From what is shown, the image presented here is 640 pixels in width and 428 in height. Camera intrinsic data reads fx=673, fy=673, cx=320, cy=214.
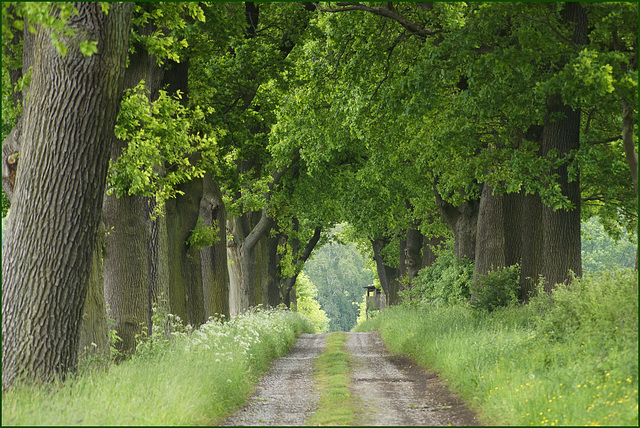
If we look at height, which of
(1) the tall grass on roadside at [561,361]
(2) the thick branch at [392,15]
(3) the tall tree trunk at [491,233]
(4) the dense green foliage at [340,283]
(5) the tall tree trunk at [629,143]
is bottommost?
(4) the dense green foliage at [340,283]

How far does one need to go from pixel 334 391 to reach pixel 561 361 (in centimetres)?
392

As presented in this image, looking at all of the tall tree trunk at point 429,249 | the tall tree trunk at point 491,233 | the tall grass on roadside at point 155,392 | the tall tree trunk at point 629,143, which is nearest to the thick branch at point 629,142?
the tall tree trunk at point 629,143

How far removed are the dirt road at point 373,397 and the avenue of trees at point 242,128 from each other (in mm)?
2989

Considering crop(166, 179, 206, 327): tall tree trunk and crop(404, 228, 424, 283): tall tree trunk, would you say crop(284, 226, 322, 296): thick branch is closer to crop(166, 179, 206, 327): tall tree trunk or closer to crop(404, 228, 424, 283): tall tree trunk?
crop(404, 228, 424, 283): tall tree trunk

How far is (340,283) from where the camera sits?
12788cm

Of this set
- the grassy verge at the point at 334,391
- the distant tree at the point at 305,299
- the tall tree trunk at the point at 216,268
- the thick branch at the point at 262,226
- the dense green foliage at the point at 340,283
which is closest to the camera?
the grassy verge at the point at 334,391

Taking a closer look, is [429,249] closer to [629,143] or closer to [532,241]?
[532,241]

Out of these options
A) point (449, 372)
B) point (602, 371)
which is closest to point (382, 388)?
point (449, 372)

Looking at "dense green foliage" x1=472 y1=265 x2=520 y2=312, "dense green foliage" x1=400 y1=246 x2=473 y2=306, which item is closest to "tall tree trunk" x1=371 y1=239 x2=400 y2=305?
"dense green foliage" x1=400 y1=246 x2=473 y2=306

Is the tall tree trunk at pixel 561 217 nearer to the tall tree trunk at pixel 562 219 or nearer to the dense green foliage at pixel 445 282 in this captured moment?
the tall tree trunk at pixel 562 219

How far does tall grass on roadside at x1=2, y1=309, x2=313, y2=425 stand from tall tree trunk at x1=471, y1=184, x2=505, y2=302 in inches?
363

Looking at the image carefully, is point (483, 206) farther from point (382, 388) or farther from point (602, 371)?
point (602, 371)

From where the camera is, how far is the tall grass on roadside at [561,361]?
8.16 metres

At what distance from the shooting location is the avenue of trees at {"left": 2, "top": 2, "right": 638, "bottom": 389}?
9102 mm
